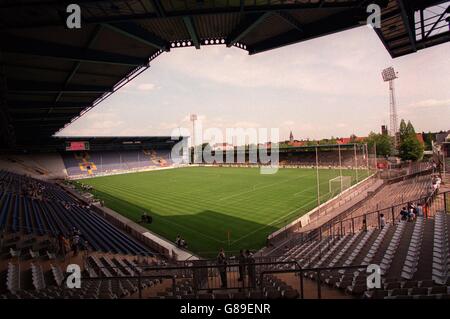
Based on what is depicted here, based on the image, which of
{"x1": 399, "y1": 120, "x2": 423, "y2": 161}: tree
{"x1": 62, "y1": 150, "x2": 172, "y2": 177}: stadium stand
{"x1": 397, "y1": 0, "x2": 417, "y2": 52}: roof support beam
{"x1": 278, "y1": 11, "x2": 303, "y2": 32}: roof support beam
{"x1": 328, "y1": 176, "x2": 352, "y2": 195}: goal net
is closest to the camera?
{"x1": 397, "y1": 0, "x2": 417, "y2": 52}: roof support beam

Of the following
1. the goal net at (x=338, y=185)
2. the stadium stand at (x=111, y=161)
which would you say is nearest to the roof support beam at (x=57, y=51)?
the goal net at (x=338, y=185)

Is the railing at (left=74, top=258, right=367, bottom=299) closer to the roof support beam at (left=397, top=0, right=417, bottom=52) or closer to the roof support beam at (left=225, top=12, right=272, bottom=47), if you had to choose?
the roof support beam at (left=397, top=0, right=417, bottom=52)

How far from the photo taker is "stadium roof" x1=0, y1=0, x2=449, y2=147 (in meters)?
9.43

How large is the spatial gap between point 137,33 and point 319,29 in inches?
326

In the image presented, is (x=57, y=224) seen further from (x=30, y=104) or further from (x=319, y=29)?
(x=319, y=29)

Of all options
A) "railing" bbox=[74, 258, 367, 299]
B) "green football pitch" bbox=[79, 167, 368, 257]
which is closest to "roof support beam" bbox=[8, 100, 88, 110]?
"green football pitch" bbox=[79, 167, 368, 257]

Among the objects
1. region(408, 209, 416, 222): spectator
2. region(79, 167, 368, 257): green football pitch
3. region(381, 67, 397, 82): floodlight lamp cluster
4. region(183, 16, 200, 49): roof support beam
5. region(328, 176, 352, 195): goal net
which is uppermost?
region(381, 67, 397, 82): floodlight lamp cluster

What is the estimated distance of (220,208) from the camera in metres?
28.2

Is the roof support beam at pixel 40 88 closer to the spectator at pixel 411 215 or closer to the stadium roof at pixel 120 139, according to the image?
the spectator at pixel 411 215

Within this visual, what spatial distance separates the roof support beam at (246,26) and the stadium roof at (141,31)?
39mm

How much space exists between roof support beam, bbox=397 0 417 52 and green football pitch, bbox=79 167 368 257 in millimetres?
13396

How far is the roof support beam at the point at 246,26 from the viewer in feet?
38.8

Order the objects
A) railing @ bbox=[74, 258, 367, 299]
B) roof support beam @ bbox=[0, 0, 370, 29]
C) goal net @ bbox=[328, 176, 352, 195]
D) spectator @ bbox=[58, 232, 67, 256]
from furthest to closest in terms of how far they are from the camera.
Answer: goal net @ bbox=[328, 176, 352, 195] < spectator @ bbox=[58, 232, 67, 256] < roof support beam @ bbox=[0, 0, 370, 29] < railing @ bbox=[74, 258, 367, 299]

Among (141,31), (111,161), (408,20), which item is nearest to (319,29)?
(408,20)
